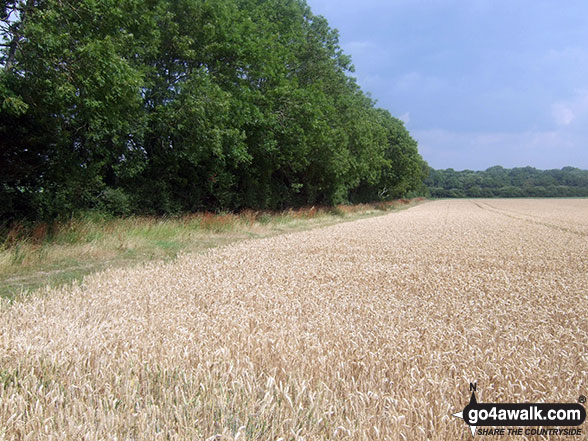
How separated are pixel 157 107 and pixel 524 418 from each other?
545 inches

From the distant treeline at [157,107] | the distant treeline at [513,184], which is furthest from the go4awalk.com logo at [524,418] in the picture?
the distant treeline at [513,184]

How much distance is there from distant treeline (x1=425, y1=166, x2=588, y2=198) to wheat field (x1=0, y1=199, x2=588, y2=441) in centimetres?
15209

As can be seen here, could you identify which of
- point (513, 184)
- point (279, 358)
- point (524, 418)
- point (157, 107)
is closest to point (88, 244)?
point (157, 107)

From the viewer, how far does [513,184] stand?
162m

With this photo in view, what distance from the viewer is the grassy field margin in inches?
260

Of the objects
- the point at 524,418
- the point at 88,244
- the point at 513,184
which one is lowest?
the point at 88,244

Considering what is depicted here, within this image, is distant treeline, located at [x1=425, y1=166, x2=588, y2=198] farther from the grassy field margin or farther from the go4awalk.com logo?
the go4awalk.com logo

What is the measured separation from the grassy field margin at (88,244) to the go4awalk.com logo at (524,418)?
16.9ft

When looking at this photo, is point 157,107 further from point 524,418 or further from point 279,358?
point 524,418

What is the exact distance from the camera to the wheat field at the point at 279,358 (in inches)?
77.2

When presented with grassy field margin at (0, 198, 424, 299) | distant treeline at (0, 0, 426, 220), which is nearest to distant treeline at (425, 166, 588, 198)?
distant treeline at (0, 0, 426, 220)

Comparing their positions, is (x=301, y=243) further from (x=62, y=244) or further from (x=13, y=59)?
(x=13, y=59)

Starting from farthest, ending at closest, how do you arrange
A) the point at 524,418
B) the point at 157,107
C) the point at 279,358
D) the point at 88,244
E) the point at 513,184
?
the point at 513,184 → the point at 157,107 → the point at 88,244 → the point at 279,358 → the point at 524,418

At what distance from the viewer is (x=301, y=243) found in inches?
411
